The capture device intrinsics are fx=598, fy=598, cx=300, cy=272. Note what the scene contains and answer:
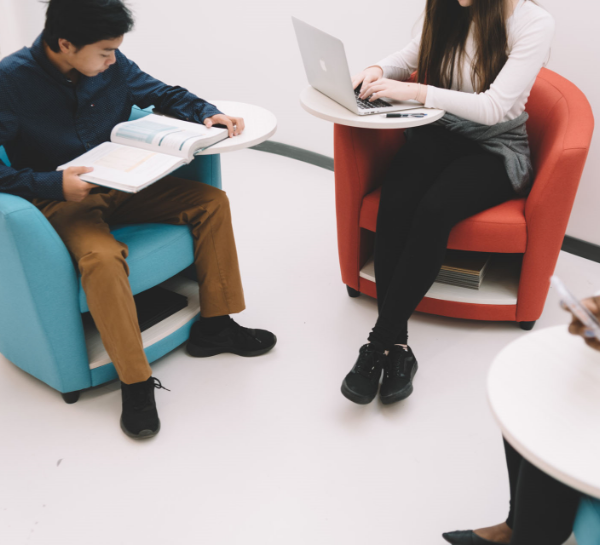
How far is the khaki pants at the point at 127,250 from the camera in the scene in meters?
1.57

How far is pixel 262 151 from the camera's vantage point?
3748 mm

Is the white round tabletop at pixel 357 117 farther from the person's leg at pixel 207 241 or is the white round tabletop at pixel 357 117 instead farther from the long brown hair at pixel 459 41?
the person's leg at pixel 207 241

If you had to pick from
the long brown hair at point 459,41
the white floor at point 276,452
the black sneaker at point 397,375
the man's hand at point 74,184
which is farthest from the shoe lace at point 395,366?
the man's hand at point 74,184

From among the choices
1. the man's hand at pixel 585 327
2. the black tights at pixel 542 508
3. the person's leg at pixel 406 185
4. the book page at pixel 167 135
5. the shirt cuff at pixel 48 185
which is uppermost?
the book page at pixel 167 135

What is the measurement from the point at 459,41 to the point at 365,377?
1097 millimetres

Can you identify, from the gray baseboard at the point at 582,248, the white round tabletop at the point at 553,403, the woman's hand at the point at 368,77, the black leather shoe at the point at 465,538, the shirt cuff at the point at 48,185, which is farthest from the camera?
the gray baseboard at the point at 582,248

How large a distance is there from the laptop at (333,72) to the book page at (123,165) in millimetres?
516

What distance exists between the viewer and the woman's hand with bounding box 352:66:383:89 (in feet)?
6.18

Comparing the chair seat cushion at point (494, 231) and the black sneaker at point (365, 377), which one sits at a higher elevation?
the chair seat cushion at point (494, 231)

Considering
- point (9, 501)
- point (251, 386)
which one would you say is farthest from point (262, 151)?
point (9, 501)

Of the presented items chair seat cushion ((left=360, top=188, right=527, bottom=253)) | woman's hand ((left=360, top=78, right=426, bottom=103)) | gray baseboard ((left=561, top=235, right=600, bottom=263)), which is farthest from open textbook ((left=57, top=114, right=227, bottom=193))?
gray baseboard ((left=561, top=235, right=600, bottom=263))

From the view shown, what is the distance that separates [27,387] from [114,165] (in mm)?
780

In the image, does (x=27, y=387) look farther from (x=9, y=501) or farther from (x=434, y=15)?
(x=434, y=15)

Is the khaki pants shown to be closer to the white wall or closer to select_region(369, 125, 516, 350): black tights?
select_region(369, 125, 516, 350): black tights
